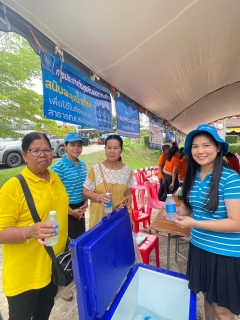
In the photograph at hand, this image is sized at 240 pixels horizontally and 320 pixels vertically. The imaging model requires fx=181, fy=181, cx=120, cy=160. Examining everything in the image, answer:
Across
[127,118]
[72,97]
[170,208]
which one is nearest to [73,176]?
[72,97]

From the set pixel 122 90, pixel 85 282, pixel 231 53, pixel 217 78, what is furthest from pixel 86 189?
pixel 217 78

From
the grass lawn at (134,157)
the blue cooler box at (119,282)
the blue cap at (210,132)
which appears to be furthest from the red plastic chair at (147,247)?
the grass lawn at (134,157)

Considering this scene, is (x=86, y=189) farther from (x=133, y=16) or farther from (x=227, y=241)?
(x=133, y=16)

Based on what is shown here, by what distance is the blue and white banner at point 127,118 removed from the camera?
3225 mm

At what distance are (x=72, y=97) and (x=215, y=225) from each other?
1.78 meters

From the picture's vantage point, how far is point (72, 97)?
1991 mm

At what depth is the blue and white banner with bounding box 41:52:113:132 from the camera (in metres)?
1.66

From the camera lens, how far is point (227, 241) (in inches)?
43.9

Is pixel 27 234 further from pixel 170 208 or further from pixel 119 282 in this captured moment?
pixel 170 208

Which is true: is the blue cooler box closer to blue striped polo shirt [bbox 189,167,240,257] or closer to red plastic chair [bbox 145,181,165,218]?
blue striped polo shirt [bbox 189,167,240,257]

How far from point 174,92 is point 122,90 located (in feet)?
4.17

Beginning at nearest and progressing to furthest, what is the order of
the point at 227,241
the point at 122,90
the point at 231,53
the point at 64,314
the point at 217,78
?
1. the point at 227,241
2. the point at 64,314
3. the point at 231,53
4. the point at 122,90
5. the point at 217,78

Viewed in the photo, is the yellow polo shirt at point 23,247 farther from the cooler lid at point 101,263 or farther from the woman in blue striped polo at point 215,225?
the woman in blue striped polo at point 215,225

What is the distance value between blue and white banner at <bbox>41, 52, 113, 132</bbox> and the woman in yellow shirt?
582mm
